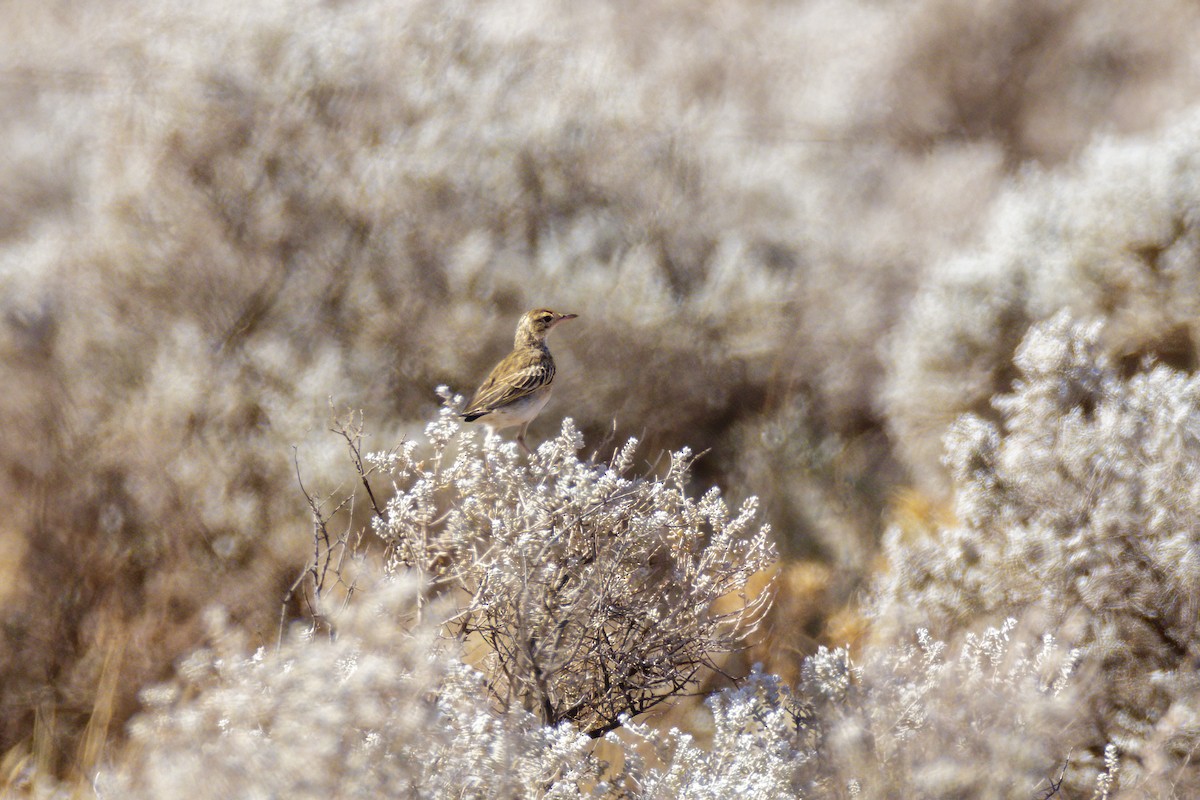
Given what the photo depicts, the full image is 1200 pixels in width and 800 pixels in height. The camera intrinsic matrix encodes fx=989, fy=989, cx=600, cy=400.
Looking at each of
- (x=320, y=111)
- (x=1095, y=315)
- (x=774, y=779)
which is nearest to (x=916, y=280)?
(x=1095, y=315)

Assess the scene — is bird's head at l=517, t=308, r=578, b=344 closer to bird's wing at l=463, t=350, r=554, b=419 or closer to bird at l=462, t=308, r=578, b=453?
bird at l=462, t=308, r=578, b=453

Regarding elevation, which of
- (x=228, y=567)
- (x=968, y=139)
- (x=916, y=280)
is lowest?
(x=228, y=567)

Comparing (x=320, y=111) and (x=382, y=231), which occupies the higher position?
(x=320, y=111)

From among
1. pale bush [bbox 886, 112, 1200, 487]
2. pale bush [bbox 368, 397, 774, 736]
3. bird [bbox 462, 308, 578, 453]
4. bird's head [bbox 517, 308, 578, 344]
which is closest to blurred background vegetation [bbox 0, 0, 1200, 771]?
pale bush [bbox 886, 112, 1200, 487]

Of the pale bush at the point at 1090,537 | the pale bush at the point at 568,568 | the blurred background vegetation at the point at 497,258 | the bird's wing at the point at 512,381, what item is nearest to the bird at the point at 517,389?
the bird's wing at the point at 512,381

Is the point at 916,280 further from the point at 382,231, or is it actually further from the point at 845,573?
the point at 382,231

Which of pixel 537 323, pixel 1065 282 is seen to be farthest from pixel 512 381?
pixel 1065 282
